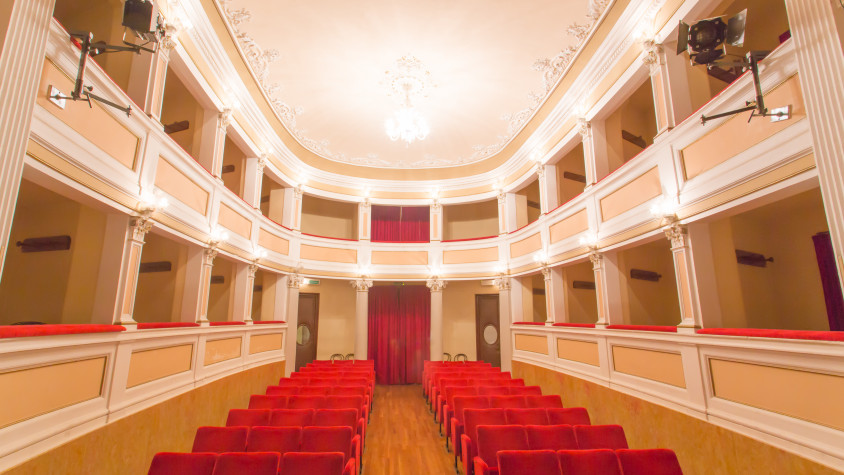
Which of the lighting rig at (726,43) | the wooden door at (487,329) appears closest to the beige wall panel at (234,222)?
the lighting rig at (726,43)

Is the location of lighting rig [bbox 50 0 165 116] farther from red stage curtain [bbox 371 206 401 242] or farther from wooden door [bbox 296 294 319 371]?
red stage curtain [bbox 371 206 401 242]

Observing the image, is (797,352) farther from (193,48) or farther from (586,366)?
(193,48)

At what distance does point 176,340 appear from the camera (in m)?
4.40

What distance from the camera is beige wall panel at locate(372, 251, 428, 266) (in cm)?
1000

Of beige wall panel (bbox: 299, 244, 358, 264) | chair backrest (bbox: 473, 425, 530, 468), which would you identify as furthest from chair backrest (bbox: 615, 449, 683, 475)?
beige wall panel (bbox: 299, 244, 358, 264)

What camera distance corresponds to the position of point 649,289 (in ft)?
20.9

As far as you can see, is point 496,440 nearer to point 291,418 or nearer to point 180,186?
point 291,418

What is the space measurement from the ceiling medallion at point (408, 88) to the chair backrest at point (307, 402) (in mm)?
Result: 4165

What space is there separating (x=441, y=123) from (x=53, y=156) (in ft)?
20.6

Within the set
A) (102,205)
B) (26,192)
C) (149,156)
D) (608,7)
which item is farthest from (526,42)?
(26,192)

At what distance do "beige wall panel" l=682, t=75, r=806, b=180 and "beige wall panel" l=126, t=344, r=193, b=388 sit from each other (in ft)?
18.6

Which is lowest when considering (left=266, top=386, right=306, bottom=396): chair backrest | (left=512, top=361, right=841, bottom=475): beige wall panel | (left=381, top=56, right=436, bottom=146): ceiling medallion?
(left=512, top=361, right=841, bottom=475): beige wall panel

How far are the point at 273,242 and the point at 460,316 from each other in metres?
5.51

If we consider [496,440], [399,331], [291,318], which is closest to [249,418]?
[496,440]
